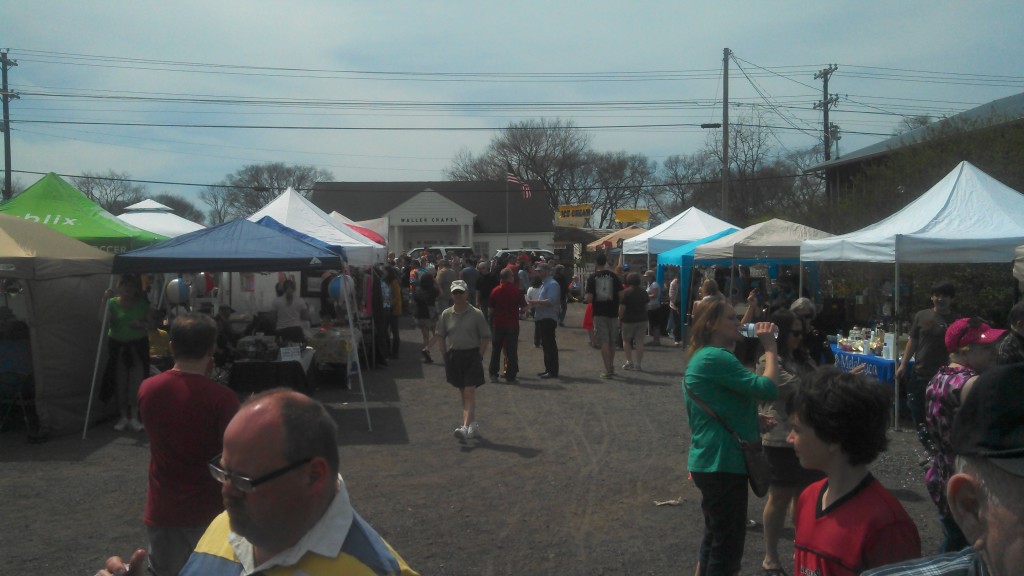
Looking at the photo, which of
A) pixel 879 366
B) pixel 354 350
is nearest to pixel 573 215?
pixel 354 350

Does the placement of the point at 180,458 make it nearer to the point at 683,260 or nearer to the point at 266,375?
the point at 266,375

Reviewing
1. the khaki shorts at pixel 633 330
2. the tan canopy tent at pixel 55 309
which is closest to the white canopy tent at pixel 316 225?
the tan canopy tent at pixel 55 309

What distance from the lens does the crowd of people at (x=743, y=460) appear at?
129 cm

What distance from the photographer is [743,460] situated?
400 cm

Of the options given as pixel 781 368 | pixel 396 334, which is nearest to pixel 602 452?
pixel 781 368

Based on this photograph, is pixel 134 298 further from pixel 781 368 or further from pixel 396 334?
pixel 781 368

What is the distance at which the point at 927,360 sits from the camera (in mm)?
7488

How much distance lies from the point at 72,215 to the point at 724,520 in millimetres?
11762

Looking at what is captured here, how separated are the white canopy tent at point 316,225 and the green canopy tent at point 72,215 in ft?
6.29

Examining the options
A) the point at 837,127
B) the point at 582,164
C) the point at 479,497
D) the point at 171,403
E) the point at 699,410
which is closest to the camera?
the point at 171,403

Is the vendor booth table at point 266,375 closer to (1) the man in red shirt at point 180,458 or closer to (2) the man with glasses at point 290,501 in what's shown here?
(1) the man in red shirt at point 180,458

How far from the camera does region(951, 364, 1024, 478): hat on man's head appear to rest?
3.96 feet

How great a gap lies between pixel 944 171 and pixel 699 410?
17.1 meters

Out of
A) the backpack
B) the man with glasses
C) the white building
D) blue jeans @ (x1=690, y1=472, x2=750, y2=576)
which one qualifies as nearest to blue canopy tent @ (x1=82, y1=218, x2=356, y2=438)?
the backpack
